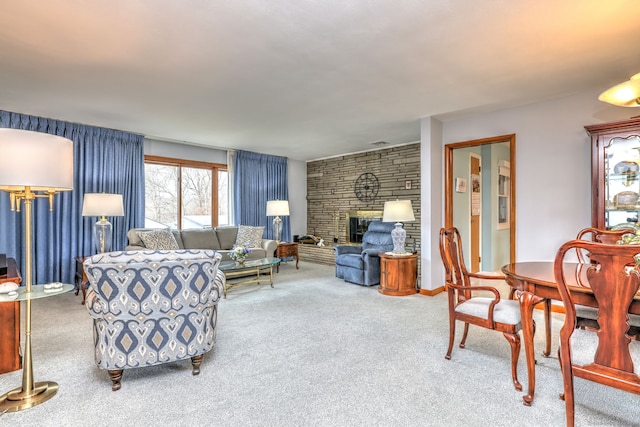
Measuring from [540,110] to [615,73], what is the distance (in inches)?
30.0

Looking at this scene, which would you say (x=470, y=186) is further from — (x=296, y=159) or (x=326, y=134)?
(x=296, y=159)

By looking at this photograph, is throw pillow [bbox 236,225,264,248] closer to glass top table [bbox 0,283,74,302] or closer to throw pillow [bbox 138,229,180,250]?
throw pillow [bbox 138,229,180,250]

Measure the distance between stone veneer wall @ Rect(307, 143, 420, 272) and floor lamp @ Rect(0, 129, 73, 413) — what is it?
4.98 m

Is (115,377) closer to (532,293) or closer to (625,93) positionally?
(532,293)

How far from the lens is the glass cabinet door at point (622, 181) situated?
2.83 metres

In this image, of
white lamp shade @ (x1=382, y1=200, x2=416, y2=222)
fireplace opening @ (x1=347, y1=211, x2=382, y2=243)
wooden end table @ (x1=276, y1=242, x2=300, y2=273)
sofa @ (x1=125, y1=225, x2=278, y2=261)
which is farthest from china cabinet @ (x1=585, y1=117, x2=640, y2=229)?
wooden end table @ (x1=276, y1=242, x2=300, y2=273)

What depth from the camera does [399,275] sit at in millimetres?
4191

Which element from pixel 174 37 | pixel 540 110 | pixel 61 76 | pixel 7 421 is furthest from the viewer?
pixel 540 110

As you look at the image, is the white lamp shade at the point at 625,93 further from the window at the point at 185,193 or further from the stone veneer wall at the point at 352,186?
the window at the point at 185,193

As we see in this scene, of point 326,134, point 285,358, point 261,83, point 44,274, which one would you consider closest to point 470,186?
point 326,134

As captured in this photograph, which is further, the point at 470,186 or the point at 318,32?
the point at 470,186

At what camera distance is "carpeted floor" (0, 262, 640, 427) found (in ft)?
5.63

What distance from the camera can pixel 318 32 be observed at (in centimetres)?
221

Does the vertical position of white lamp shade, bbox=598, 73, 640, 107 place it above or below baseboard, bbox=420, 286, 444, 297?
above
